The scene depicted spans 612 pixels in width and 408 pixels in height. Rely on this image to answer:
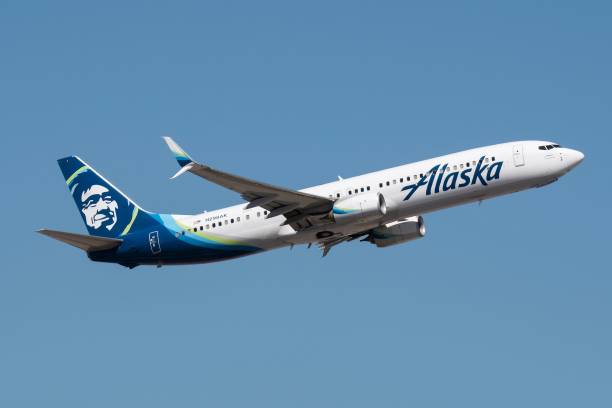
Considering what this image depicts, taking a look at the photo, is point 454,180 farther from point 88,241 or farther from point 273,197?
point 88,241

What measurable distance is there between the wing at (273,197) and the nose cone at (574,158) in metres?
13.9

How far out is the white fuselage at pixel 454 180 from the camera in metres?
61.8

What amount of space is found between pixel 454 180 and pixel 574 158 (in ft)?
23.3

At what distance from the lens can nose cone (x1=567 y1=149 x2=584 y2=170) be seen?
6219 cm

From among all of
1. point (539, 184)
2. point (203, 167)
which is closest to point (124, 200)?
point (203, 167)

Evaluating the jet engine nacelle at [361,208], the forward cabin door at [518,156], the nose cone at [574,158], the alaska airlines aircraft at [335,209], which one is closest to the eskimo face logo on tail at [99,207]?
the alaska airlines aircraft at [335,209]

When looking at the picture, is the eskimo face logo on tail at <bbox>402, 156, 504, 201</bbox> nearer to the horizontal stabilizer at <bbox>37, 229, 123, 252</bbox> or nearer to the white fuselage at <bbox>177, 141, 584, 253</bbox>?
the white fuselage at <bbox>177, 141, 584, 253</bbox>

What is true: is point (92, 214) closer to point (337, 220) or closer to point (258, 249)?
point (258, 249)

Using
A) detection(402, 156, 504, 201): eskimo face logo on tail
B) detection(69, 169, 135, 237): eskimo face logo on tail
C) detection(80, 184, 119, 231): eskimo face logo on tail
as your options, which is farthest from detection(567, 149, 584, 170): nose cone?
detection(80, 184, 119, 231): eskimo face logo on tail

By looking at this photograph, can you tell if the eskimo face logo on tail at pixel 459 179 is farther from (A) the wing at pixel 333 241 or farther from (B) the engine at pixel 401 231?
(A) the wing at pixel 333 241

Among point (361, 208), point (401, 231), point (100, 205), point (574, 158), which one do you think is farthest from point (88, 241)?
point (574, 158)

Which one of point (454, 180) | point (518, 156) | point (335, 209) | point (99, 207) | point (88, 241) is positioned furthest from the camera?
point (99, 207)

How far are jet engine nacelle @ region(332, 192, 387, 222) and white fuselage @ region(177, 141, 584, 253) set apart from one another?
1.59 ft

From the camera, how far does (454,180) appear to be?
61750mm
